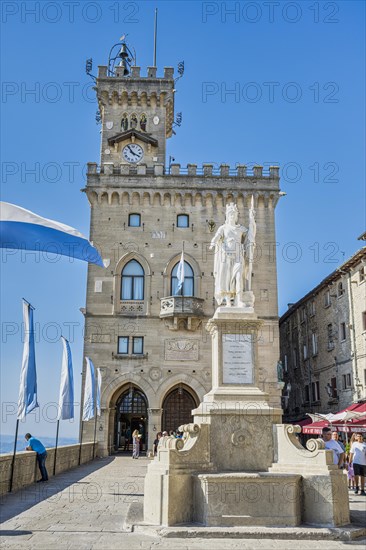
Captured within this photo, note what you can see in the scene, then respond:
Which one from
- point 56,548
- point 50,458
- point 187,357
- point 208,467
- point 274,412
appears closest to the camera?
point 56,548

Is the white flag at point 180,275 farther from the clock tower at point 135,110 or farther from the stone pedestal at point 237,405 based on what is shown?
the stone pedestal at point 237,405

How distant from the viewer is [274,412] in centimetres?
1090

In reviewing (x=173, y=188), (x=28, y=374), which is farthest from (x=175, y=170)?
(x=28, y=374)

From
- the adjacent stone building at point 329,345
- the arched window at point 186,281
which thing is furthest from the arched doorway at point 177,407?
the adjacent stone building at point 329,345

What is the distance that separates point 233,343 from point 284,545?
14.2ft

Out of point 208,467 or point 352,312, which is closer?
point 208,467

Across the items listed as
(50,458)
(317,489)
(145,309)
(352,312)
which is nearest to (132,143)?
(145,309)

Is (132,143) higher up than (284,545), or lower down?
higher up

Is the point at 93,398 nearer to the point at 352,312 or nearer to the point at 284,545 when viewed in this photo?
the point at 352,312

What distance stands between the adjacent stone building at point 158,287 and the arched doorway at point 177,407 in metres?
0.06

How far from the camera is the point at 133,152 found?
134ft

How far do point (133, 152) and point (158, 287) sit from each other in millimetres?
11320

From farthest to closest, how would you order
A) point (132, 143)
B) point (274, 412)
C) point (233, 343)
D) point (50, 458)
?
point (132, 143) < point (50, 458) < point (233, 343) < point (274, 412)

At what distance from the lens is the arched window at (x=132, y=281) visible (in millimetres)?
35594
